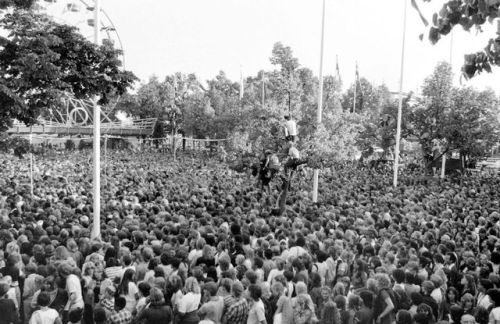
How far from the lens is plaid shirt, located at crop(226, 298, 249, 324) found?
7.02 meters

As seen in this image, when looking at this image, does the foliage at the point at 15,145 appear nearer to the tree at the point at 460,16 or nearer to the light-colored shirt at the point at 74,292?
the light-colored shirt at the point at 74,292

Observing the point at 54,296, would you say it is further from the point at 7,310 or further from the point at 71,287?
the point at 7,310

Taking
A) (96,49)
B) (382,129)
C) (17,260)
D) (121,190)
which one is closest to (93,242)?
(17,260)

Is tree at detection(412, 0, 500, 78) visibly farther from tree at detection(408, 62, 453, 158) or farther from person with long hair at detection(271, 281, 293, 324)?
tree at detection(408, 62, 453, 158)

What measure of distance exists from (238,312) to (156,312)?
1053 millimetres

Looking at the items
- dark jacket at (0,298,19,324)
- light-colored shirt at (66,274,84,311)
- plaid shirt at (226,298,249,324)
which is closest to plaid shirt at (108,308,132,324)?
light-colored shirt at (66,274,84,311)

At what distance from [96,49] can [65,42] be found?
27.3 inches

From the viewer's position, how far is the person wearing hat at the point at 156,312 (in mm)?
6684

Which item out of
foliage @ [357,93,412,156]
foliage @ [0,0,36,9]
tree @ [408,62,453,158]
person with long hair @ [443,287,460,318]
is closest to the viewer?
person with long hair @ [443,287,460,318]

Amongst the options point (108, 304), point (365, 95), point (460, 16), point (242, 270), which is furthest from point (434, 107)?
point (365, 95)

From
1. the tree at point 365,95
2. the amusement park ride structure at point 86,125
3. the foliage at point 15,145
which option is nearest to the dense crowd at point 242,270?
the foliage at point 15,145

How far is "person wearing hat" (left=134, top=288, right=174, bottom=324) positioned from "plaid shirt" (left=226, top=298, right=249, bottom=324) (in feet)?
2.49

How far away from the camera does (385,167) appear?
36.8 m

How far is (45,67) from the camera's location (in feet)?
36.5
